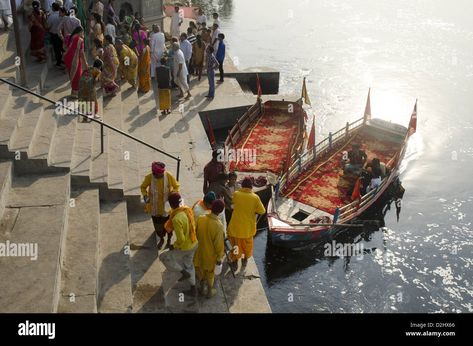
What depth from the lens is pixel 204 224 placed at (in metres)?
7.77

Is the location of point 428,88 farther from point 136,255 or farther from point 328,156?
point 136,255

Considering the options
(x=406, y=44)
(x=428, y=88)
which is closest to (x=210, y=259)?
(x=428, y=88)

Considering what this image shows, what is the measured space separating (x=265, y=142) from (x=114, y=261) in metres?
8.43

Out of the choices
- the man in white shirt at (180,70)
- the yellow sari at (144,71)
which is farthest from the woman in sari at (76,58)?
the man in white shirt at (180,70)

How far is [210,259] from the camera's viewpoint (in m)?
8.01

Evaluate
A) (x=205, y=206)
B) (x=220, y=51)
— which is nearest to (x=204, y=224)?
(x=205, y=206)

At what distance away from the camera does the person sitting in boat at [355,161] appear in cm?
1455

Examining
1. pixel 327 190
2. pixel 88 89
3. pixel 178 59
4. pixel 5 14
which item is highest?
pixel 5 14

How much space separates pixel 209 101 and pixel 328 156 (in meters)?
4.54

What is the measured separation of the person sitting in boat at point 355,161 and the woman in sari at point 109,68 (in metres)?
6.70

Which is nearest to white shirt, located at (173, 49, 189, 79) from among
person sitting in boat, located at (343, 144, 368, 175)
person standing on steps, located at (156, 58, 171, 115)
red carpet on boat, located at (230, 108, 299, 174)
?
person standing on steps, located at (156, 58, 171, 115)

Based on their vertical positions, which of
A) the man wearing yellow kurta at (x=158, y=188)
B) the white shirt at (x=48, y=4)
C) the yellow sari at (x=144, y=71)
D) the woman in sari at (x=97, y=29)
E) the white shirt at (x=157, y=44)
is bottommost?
the man wearing yellow kurta at (x=158, y=188)

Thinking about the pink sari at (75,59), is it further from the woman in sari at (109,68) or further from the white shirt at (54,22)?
the white shirt at (54,22)

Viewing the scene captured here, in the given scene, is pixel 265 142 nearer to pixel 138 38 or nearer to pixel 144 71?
pixel 144 71
